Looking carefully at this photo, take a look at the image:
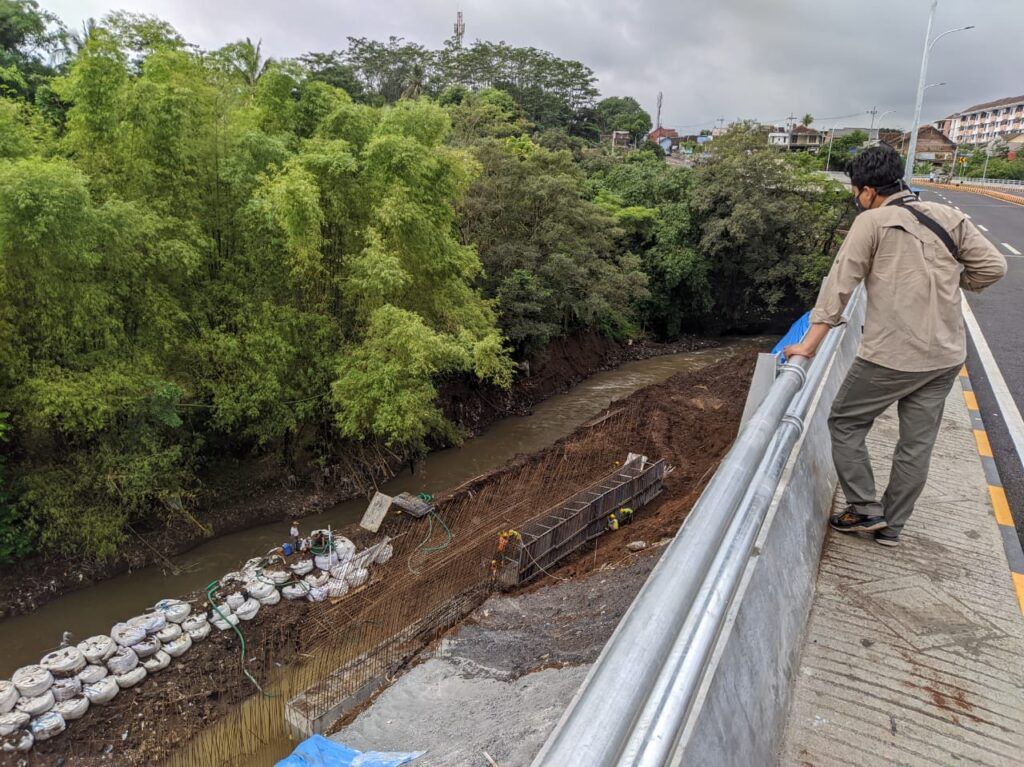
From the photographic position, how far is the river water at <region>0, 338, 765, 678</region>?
880cm

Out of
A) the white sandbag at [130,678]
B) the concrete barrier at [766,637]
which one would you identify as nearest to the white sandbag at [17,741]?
the white sandbag at [130,678]

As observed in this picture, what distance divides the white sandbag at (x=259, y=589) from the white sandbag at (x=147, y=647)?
4.10ft

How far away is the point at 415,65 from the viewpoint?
38406mm

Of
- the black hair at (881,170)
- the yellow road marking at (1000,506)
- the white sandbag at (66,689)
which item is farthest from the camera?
the white sandbag at (66,689)

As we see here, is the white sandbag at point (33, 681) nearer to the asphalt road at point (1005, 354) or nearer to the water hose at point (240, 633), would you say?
the water hose at point (240, 633)

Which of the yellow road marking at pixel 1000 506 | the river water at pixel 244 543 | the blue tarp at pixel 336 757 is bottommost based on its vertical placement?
the river water at pixel 244 543

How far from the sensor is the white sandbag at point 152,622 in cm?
783

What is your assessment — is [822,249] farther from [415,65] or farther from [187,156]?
[415,65]

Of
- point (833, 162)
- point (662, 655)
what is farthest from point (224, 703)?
point (833, 162)

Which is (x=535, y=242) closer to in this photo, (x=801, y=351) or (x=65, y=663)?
(x=65, y=663)

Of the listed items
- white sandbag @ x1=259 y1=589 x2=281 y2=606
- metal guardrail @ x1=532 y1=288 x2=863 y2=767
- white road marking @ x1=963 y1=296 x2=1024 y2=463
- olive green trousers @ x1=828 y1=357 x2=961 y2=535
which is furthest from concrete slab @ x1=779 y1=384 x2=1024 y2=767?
white sandbag @ x1=259 y1=589 x2=281 y2=606

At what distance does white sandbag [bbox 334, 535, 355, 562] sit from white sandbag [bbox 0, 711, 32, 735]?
3913 millimetres

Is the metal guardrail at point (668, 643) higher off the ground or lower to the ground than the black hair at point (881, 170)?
lower

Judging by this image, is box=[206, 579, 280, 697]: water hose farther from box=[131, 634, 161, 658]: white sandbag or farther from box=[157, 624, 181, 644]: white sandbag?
box=[131, 634, 161, 658]: white sandbag
